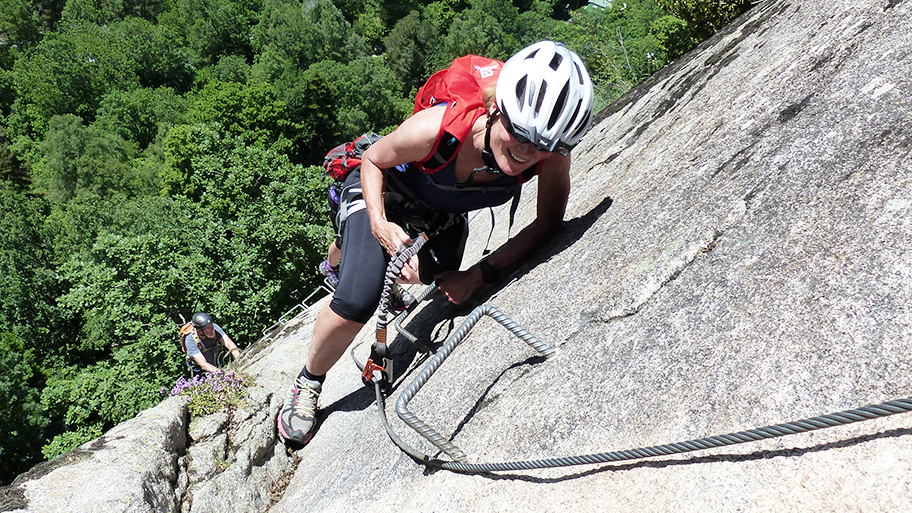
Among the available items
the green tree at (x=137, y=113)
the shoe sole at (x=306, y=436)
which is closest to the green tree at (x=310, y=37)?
the green tree at (x=137, y=113)

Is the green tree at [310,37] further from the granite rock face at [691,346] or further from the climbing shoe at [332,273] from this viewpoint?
the granite rock face at [691,346]

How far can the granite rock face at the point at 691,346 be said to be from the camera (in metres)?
1.91

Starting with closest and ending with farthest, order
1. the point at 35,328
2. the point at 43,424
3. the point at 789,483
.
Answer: the point at 789,483, the point at 43,424, the point at 35,328

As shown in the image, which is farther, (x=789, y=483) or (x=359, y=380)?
(x=359, y=380)

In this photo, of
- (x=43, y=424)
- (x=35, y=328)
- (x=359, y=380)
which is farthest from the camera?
(x=35, y=328)

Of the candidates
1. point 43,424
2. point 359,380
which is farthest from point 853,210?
point 43,424

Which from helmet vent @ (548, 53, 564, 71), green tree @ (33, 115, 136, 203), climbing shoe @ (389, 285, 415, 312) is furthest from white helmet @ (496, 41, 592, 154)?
green tree @ (33, 115, 136, 203)

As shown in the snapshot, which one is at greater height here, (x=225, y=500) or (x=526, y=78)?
(x=526, y=78)

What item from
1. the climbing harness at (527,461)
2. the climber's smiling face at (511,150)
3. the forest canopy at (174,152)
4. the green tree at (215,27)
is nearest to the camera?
the climbing harness at (527,461)

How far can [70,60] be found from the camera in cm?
5984

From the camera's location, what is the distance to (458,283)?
389 cm

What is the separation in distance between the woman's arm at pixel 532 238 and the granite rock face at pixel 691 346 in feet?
0.33

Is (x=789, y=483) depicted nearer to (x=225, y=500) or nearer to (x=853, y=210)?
(x=853, y=210)

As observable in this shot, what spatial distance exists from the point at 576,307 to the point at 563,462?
1.08 meters
